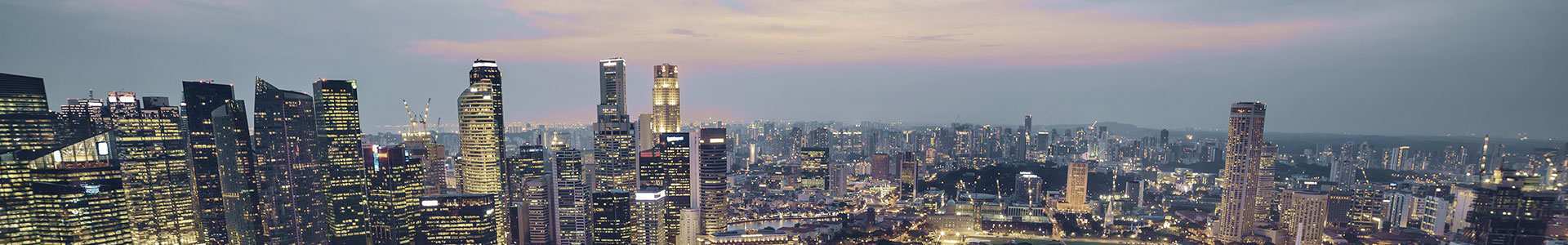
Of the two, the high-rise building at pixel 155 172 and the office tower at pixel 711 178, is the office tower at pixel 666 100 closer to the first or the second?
the office tower at pixel 711 178

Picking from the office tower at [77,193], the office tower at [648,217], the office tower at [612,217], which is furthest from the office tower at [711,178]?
the office tower at [77,193]

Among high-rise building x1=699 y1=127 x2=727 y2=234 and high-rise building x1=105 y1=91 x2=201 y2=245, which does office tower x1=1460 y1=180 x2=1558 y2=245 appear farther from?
high-rise building x1=105 y1=91 x2=201 y2=245

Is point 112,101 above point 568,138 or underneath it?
above

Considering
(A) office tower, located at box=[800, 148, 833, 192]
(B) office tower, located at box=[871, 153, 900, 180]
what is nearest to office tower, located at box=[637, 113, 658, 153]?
(A) office tower, located at box=[800, 148, 833, 192]

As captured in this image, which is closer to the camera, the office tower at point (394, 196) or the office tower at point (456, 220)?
the office tower at point (456, 220)

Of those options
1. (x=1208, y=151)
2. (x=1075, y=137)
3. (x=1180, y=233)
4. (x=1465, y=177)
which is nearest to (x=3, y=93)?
(x=1465, y=177)

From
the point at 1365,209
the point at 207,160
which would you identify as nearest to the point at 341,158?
the point at 207,160

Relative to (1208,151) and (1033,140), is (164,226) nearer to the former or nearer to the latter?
(1208,151)
